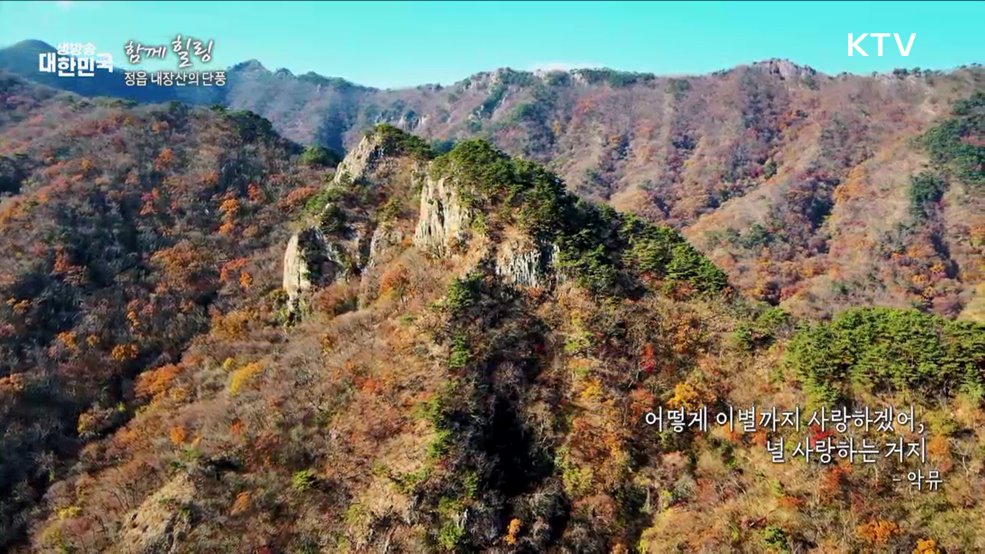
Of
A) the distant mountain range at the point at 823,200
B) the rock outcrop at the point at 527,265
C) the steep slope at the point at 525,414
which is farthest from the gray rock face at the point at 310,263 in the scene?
the distant mountain range at the point at 823,200

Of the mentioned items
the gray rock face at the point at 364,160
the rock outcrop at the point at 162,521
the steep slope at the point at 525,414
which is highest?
the gray rock face at the point at 364,160

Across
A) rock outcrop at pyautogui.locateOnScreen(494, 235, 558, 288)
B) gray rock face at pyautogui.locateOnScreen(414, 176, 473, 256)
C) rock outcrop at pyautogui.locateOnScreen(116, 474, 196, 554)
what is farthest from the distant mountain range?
rock outcrop at pyautogui.locateOnScreen(116, 474, 196, 554)

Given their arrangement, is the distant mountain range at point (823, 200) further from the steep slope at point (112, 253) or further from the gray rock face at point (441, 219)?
the steep slope at point (112, 253)

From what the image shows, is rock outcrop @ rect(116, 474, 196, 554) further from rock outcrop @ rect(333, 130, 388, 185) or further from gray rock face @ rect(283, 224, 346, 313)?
rock outcrop @ rect(333, 130, 388, 185)

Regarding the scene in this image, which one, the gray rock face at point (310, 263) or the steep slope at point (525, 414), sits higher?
the gray rock face at point (310, 263)

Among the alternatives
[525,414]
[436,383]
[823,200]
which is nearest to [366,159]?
[436,383]

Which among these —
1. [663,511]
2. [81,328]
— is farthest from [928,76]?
[81,328]

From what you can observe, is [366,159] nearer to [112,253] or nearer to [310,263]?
[310,263]

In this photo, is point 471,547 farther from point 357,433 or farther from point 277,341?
point 277,341
